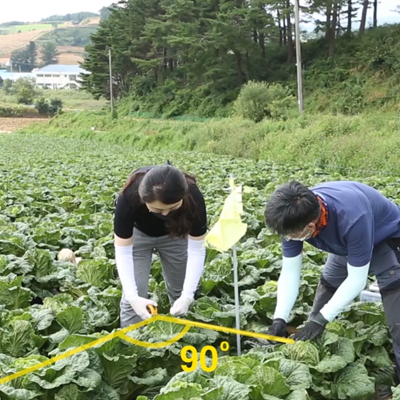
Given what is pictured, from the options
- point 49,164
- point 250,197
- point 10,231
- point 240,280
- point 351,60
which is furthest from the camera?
point 351,60

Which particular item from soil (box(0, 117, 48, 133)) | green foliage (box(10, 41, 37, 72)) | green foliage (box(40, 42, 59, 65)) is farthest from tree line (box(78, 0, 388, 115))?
green foliage (box(10, 41, 37, 72))

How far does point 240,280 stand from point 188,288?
166 centimetres

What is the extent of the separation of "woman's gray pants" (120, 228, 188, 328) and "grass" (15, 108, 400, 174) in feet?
36.3

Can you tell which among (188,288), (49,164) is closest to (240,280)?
(188,288)

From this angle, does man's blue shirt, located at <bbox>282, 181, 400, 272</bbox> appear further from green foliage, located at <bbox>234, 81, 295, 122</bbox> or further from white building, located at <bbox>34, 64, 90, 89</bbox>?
white building, located at <bbox>34, 64, 90, 89</bbox>

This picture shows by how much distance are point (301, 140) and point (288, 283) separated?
54.0 feet

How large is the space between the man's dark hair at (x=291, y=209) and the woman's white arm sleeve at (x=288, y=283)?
49 cm

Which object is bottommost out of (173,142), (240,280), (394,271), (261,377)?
(173,142)

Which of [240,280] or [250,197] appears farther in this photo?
[250,197]

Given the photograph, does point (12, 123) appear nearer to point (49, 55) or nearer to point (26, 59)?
point (49, 55)

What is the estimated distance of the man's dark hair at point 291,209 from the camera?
10.0ft

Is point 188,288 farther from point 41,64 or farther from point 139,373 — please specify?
point 41,64

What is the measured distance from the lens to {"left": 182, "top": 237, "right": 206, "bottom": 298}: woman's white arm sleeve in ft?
12.9

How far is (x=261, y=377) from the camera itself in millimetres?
3072
